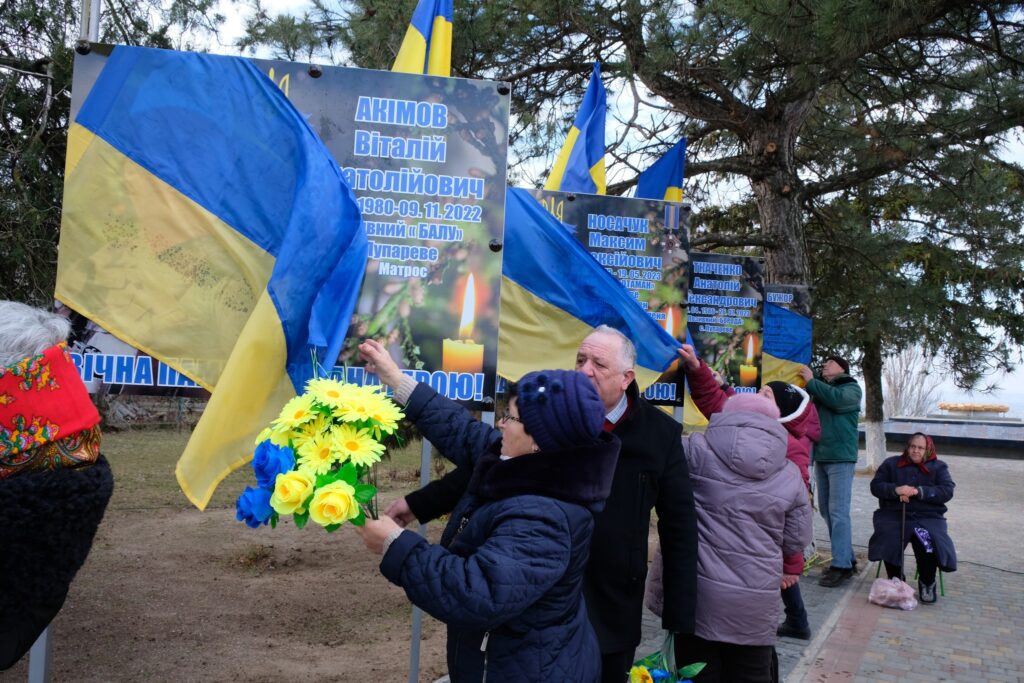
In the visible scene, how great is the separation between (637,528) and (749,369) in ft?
14.1

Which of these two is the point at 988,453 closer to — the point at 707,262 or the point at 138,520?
the point at 707,262

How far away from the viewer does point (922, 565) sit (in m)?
7.20

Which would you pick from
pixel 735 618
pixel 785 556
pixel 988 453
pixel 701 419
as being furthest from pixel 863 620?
pixel 988 453

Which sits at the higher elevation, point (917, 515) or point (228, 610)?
point (917, 515)

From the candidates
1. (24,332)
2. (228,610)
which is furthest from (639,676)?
(228,610)

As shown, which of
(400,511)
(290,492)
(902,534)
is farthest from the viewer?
(902,534)

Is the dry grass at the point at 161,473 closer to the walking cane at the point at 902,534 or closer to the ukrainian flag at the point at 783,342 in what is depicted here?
the ukrainian flag at the point at 783,342

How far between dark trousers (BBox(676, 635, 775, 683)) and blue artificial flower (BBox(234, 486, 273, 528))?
7.39 ft

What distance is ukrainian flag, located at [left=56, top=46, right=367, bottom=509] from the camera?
9.77 ft

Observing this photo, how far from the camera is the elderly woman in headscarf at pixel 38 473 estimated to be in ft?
6.52

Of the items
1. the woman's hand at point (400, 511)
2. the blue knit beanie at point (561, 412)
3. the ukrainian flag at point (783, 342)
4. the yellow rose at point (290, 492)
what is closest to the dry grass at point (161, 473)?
the ukrainian flag at point (783, 342)

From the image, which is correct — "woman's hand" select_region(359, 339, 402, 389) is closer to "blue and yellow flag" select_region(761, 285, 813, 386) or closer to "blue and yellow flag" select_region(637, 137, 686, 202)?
"blue and yellow flag" select_region(637, 137, 686, 202)

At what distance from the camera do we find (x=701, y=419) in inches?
246

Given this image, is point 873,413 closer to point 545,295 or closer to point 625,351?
point 545,295
